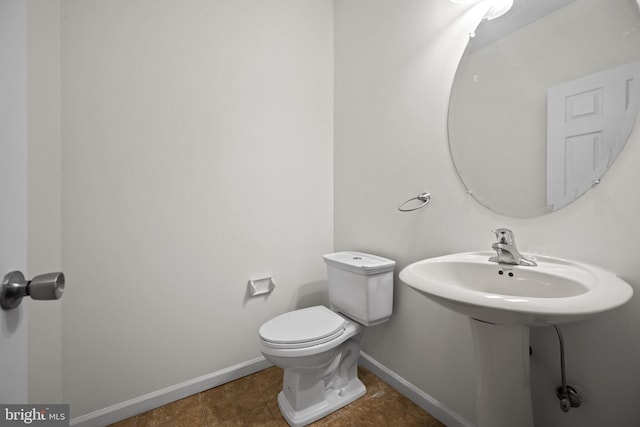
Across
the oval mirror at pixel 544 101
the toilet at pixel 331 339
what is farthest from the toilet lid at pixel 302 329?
the oval mirror at pixel 544 101

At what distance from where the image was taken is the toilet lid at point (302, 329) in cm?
116

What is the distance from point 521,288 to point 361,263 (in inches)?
27.6

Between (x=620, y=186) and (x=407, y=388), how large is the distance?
→ 4.20 feet

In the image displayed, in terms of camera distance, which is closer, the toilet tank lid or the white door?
the white door

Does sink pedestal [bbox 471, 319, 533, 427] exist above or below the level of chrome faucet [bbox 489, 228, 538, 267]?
below

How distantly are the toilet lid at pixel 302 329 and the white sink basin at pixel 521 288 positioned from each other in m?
0.58

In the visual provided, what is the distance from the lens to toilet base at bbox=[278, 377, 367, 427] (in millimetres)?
1224

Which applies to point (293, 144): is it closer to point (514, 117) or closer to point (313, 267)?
point (313, 267)

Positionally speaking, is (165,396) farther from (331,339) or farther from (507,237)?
(507,237)

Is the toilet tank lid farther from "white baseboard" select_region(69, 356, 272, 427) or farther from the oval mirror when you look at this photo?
"white baseboard" select_region(69, 356, 272, 427)

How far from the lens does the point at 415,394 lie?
135cm

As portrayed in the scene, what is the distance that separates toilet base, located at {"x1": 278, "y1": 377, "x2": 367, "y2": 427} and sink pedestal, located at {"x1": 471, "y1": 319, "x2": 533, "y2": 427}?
75cm

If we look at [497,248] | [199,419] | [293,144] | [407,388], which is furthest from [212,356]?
[497,248]

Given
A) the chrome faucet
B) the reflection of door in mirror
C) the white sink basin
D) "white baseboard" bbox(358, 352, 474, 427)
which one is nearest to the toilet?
"white baseboard" bbox(358, 352, 474, 427)
